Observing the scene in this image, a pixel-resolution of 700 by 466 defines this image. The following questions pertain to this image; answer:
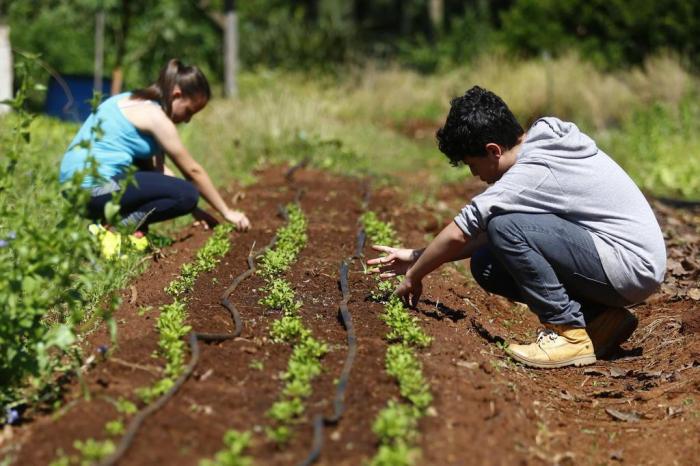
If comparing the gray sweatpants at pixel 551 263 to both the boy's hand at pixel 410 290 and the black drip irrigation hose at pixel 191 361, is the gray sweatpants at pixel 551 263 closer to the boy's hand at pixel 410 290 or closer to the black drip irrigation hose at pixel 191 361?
the boy's hand at pixel 410 290

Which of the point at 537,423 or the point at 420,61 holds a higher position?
the point at 537,423

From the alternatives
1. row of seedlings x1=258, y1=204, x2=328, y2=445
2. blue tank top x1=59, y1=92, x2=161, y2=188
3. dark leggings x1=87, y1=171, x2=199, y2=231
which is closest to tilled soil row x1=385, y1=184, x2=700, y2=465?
row of seedlings x1=258, y1=204, x2=328, y2=445

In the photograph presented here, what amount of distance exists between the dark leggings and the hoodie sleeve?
7.61ft

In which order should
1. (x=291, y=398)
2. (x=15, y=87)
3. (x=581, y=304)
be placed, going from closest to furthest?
(x=291, y=398), (x=581, y=304), (x=15, y=87)

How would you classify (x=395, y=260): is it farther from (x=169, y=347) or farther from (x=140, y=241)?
(x=140, y=241)

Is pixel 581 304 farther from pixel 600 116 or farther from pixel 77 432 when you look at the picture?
pixel 600 116

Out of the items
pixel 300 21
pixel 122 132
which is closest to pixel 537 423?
pixel 122 132

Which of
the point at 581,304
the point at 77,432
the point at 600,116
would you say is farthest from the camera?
the point at 600,116

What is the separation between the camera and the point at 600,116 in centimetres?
1273

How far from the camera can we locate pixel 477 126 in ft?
12.1

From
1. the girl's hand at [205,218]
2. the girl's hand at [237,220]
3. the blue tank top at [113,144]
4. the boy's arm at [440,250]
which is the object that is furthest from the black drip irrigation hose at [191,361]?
the girl's hand at [205,218]

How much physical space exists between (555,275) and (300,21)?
15.0 meters

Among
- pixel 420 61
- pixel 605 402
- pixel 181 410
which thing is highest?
pixel 181 410

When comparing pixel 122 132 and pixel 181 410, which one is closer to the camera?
pixel 181 410
